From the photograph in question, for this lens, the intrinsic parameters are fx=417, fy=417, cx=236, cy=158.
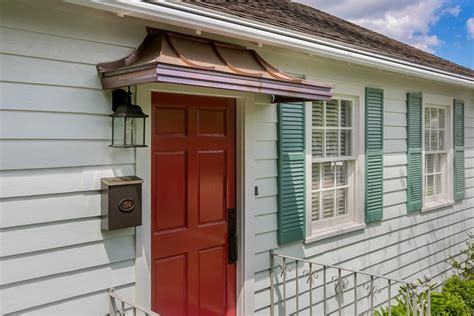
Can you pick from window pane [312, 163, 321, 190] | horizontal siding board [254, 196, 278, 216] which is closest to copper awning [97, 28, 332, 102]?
horizontal siding board [254, 196, 278, 216]

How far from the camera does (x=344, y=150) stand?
4781 mm

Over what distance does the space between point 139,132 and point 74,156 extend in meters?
0.48

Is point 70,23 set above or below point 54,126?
above

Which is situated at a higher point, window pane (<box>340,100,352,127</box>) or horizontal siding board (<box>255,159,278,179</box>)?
window pane (<box>340,100,352,127</box>)

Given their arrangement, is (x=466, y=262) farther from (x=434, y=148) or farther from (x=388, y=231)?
(x=388, y=231)

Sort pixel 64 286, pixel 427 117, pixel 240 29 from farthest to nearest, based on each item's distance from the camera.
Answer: pixel 427 117 < pixel 240 29 < pixel 64 286

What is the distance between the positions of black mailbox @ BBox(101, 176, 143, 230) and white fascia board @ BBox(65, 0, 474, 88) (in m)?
1.07

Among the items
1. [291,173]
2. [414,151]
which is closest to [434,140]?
[414,151]

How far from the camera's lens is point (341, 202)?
189 inches

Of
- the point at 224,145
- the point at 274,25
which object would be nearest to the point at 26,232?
the point at 224,145

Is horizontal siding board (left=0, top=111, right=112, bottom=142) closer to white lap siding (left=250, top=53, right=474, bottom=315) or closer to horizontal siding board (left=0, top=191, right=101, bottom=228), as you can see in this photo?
horizontal siding board (left=0, top=191, right=101, bottom=228)

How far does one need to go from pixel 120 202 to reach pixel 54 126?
2.03 feet

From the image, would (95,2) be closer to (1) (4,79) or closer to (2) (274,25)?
(1) (4,79)

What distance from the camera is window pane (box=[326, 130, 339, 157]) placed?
14.9ft
